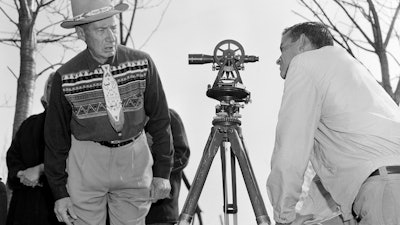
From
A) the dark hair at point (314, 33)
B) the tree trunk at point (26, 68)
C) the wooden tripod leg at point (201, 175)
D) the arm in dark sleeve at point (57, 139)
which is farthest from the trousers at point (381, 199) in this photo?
the tree trunk at point (26, 68)

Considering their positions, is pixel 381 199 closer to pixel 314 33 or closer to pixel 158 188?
pixel 314 33

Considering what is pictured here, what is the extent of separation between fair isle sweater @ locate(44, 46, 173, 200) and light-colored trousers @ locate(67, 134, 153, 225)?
0.06 meters

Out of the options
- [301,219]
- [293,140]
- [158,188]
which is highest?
[293,140]

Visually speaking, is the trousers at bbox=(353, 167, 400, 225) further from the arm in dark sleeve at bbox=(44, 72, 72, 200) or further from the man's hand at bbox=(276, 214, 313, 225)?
the arm in dark sleeve at bbox=(44, 72, 72, 200)

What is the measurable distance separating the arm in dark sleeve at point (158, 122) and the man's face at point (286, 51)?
685 mm

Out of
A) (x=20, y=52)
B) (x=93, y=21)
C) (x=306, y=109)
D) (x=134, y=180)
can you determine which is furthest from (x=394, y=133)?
(x=20, y=52)

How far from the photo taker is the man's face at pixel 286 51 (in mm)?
3307

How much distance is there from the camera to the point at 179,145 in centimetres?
482

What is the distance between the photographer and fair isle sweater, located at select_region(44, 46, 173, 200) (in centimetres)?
362

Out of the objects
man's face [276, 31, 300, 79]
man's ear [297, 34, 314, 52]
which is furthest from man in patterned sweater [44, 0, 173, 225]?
man's ear [297, 34, 314, 52]

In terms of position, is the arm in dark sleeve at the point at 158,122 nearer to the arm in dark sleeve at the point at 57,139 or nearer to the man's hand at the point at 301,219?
the arm in dark sleeve at the point at 57,139

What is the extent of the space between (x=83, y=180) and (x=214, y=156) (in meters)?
0.87

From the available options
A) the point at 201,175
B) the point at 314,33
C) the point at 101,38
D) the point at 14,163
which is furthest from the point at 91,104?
the point at 14,163

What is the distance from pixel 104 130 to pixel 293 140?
3.64ft
